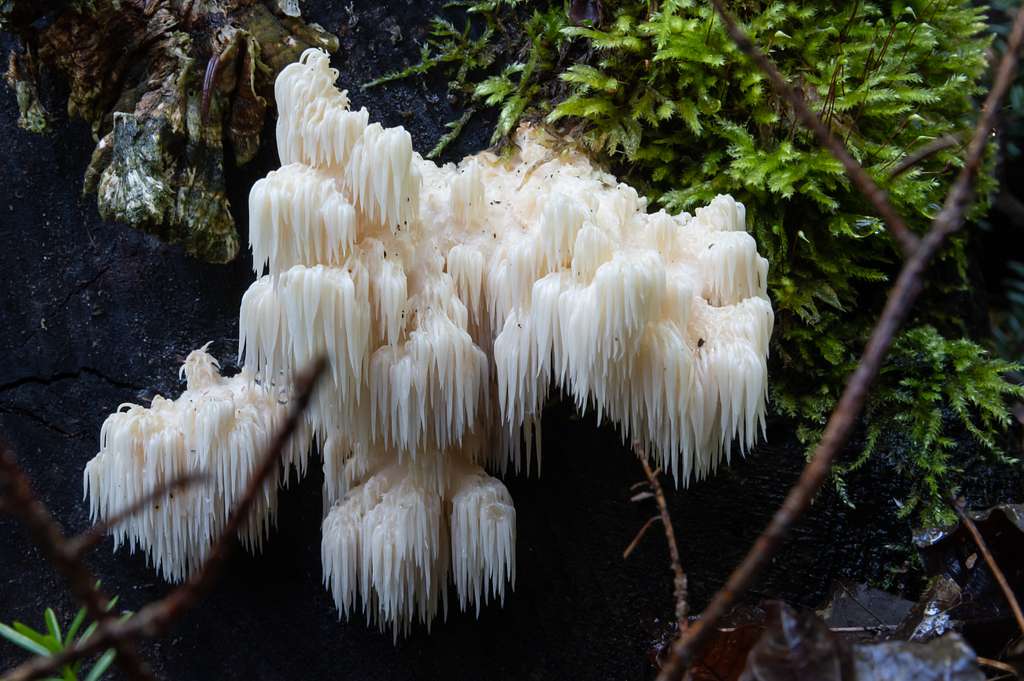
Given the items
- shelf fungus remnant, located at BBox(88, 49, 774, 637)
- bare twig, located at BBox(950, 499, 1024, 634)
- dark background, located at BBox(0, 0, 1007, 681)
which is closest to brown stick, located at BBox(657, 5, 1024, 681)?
shelf fungus remnant, located at BBox(88, 49, 774, 637)

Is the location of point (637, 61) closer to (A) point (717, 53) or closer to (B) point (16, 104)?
(A) point (717, 53)

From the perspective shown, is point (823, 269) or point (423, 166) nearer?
point (423, 166)

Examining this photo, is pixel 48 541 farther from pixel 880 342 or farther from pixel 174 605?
pixel 880 342

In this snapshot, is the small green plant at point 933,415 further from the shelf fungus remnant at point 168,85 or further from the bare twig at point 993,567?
the shelf fungus remnant at point 168,85

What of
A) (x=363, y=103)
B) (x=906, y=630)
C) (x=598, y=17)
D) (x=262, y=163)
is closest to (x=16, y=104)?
(x=262, y=163)

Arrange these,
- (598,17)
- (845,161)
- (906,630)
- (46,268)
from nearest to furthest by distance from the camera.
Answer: (845,161) < (906,630) < (598,17) < (46,268)

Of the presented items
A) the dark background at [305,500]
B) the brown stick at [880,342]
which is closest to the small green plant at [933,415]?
the dark background at [305,500]

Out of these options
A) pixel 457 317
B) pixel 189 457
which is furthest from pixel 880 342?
pixel 189 457

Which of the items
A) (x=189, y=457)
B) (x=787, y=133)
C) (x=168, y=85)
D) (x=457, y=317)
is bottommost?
(x=189, y=457)
